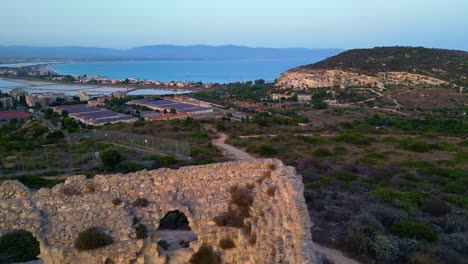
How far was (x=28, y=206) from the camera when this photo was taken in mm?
10875

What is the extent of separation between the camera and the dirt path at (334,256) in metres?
11.2

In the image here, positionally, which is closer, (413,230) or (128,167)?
(413,230)

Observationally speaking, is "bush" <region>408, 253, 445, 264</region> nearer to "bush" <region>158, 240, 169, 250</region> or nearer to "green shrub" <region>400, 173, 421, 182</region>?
"bush" <region>158, 240, 169, 250</region>

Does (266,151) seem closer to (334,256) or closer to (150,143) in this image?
(150,143)

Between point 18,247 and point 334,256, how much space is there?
10532 millimetres

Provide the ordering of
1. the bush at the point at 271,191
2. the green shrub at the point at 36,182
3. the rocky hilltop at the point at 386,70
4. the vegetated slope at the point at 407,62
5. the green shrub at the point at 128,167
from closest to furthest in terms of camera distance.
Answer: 1. the bush at the point at 271,191
2. the green shrub at the point at 36,182
3. the green shrub at the point at 128,167
4. the rocky hilltop at the point at 386,70
5. the vegetated slope at the point at 407,62

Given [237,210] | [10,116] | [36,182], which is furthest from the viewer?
[10,116]

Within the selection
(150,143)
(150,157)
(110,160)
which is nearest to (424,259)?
(110,160)

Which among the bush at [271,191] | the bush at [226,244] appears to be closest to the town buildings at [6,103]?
the bush at [226,244]

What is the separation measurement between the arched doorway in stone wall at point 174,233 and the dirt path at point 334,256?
4.31m

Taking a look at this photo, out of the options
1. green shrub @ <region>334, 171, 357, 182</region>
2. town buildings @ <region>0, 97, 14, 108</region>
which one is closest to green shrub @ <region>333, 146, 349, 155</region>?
green shrub @ <region>334, 171, 357, 182</region>

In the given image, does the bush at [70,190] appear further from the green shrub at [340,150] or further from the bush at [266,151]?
the green shrub at [340,150]

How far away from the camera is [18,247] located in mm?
13070

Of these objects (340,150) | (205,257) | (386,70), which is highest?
(386,70)
